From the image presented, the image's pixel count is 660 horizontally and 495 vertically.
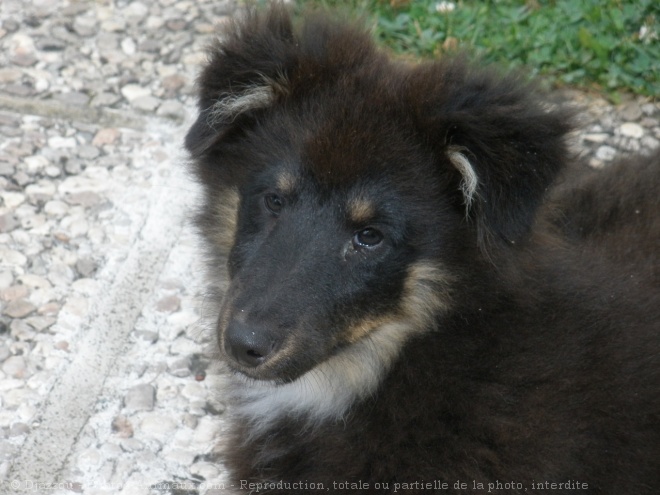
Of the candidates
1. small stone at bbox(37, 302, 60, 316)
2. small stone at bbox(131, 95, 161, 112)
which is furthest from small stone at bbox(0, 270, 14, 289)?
small stone at bbox(131, 95, 161, 112)

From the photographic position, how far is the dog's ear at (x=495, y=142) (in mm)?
3473

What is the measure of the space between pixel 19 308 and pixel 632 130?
3.70 metres

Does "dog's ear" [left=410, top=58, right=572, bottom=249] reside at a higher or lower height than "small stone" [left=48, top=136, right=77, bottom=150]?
higher

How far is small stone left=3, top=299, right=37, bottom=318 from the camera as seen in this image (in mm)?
4895

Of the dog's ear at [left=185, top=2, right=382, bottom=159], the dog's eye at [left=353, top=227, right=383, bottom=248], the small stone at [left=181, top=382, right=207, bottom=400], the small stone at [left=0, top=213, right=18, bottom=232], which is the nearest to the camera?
the dog's eye at [left=353, top=227, right=383, bottom=248]

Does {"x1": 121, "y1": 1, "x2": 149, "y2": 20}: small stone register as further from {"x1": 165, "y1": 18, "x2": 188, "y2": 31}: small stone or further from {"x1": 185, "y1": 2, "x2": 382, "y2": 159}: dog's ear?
{"x1": 185, "y1": 2, "x2": 382, "y2": 159}: dog's ear

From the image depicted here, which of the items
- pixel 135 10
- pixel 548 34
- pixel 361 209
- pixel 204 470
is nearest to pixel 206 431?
pixel 204 470

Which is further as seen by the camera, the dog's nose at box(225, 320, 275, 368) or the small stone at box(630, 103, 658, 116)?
the small stone at box(630, 103, 658, 116)

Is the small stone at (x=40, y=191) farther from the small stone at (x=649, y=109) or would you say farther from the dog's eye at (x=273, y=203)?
the small stone at (x=649, y=109)

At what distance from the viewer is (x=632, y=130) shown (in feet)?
19.8

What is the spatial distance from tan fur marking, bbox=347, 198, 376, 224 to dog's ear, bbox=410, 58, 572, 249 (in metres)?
0.32

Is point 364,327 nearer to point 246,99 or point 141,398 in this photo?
point 246,99

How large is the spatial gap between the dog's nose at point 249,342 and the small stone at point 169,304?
162 centimetres

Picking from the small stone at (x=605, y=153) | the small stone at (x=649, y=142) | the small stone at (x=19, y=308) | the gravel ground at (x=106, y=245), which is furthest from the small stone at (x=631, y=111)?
the small stone at (x=19, y=308)
